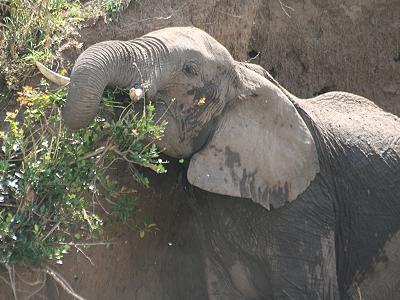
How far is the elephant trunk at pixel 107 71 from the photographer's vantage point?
22.2 ft

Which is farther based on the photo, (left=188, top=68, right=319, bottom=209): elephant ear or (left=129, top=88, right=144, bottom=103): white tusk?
(left=188, top=68, right=319, bottom=209): elephant ear

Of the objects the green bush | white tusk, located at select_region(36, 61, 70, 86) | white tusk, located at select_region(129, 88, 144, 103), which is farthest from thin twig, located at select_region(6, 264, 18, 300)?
white tusk, located at select_region(129, 88, 144, 103)

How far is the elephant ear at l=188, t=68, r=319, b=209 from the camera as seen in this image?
7.82 meters

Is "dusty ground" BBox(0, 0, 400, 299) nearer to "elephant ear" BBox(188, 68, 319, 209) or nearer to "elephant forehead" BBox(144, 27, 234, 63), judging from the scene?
"elephant ear" BBox(188, 68, 319, 209)

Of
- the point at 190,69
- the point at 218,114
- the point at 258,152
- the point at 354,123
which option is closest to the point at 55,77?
the point at 190,69

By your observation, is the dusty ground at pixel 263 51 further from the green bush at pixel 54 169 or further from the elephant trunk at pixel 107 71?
the elephant trunk at pixel 107 71

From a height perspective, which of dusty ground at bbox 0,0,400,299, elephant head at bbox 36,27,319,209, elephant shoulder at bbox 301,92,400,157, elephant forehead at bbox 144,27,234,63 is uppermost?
elephant forehead at bbox 144,27,234,63

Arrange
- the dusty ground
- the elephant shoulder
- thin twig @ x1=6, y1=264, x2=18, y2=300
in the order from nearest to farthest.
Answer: thin twig @ x1=6, y1=264, x2=18, y2=300
the dusty ground
the elephant shoulder

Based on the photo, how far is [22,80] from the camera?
8086 millimetres

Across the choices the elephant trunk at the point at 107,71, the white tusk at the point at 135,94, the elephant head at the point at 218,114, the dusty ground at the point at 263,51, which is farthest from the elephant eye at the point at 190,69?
the dusty ground at the point at 263,51

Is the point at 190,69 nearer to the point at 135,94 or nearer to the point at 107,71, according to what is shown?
the point at 135,94

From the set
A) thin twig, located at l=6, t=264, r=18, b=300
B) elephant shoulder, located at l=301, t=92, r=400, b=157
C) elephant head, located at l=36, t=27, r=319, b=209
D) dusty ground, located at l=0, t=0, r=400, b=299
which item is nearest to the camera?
thin twig, located at l=6, t=264, r=18, b=300

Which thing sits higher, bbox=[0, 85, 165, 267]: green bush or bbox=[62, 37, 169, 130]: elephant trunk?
bbox=[62, 37, 169, 130]: elephant trunk

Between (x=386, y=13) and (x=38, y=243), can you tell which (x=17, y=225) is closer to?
(x=38, y=243)
